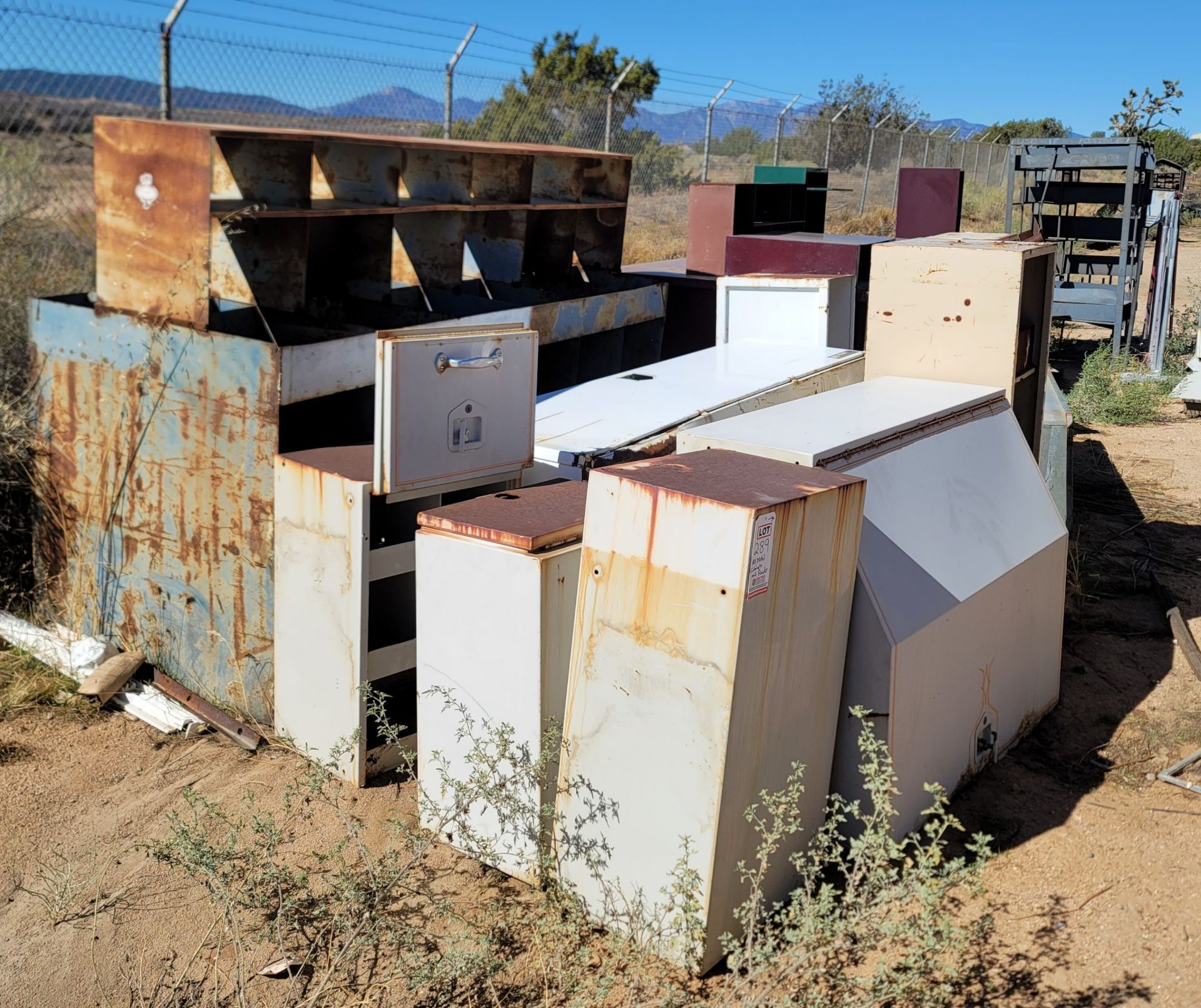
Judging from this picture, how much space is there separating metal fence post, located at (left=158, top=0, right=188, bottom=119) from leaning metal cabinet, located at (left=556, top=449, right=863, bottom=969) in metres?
5.65

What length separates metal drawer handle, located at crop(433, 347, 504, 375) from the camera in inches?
136

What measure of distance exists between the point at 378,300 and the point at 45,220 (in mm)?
2655

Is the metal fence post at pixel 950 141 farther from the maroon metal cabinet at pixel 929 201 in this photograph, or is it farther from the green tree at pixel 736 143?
the maroon metal cabinet at pixel 929 201

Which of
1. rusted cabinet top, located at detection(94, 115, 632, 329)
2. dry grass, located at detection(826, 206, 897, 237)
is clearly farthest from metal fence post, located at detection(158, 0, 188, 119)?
dry grass, located at detection(826, 206, 897, 237)

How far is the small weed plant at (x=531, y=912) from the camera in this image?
2586 millimetres

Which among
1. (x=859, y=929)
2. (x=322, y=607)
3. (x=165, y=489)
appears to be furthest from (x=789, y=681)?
(x=165, y=489)

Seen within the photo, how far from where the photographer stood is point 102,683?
14.3 ft

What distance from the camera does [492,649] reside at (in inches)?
128

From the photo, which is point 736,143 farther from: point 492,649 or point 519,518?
point 492,649

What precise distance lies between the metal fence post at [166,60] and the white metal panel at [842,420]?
5.06 meters

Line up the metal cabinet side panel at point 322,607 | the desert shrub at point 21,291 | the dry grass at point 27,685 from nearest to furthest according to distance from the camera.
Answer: the metal cabinet side panel at point 322,607 → the dry grass at point 27,685 → the desert shrub at point 21,291

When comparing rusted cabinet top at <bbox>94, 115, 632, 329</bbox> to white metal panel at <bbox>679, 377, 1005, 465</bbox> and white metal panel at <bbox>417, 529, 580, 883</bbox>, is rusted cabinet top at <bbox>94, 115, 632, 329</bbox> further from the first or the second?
white metal panel at <bbox>679, 377, 1005, 465</bbox>

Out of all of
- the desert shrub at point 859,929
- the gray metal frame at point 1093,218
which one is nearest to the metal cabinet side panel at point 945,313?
the desert shrub at point 859,929

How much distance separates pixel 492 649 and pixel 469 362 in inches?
35.8
